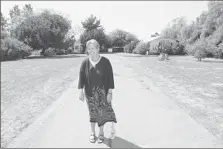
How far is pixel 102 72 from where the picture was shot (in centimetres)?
427

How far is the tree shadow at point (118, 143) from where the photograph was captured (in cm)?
405

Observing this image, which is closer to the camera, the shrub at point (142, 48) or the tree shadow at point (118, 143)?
the tree shadow at point (118, 143)

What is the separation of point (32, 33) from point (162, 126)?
4242 centimetres

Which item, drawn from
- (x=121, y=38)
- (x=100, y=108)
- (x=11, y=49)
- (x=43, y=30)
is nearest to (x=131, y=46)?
(x=121, y=38)

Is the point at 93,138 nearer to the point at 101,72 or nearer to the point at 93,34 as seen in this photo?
the point at 101,72

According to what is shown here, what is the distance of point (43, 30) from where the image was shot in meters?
43.9

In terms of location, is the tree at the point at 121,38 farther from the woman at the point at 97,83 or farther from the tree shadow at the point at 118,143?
the tree shadow at the point at 118,143

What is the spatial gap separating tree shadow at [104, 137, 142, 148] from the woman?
0.13 m

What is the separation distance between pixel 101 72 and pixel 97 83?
20 centimetres

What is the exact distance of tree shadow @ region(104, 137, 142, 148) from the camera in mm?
4047

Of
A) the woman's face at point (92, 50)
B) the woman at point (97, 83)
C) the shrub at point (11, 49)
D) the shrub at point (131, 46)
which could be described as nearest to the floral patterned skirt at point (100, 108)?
the woman at point (97, 83)

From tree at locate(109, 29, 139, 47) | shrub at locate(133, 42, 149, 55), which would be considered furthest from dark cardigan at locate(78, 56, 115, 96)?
tree at locate(109, 29, 139, 47)

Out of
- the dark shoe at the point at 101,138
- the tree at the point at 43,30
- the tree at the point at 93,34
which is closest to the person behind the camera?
the dark shoe at the point at 101,138

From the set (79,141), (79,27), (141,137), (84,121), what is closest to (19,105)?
(84,121)
